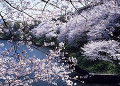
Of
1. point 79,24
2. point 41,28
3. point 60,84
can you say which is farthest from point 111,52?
point 41,28

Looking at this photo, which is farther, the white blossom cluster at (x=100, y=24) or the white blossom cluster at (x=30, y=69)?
the white blossom cluster at (x=100, y=24)

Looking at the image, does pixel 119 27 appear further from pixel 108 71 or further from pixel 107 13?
pixel 108 71

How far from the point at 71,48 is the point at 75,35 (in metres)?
2.06

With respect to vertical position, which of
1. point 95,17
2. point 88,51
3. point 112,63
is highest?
point 95,17

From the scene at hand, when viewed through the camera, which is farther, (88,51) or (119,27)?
(119,27)

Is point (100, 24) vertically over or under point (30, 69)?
over

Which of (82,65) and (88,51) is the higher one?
(88,51)

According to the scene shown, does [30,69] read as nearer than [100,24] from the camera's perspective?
Yes

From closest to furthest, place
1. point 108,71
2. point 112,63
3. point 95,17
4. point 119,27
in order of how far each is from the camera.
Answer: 1. point 108,71
2. point 112,63
3. point 119,27
4. point 95,17

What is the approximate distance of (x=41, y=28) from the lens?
35656mm

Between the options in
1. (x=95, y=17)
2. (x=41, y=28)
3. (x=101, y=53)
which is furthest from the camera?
(x=41, y=28)

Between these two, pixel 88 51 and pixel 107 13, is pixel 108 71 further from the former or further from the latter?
pixel 107 13

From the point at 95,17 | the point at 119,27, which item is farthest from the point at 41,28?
the point at 119,27

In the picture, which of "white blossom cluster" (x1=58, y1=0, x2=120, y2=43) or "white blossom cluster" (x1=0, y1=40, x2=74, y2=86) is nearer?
"white blossom cluster" (x1=0, y1=40, x2=74, y2=86)
